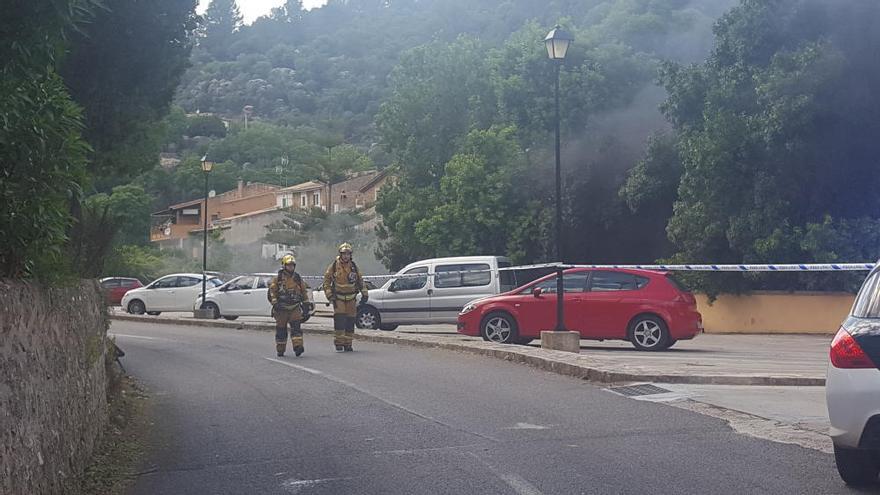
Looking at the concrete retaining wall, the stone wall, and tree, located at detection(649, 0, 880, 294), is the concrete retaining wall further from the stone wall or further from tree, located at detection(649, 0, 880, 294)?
the stone wall

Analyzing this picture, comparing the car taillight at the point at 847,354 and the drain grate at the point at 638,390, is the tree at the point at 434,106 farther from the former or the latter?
the car taillight at the point at 847,354

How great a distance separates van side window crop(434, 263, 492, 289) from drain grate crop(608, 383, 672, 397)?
12.9 m

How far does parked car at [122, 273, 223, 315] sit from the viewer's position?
38.7 metres

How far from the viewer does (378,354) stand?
1856cm

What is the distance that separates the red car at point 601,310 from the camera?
66.0 ft

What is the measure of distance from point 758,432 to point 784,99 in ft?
64.2

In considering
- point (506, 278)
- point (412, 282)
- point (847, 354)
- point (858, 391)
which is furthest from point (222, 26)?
point (858, 391)

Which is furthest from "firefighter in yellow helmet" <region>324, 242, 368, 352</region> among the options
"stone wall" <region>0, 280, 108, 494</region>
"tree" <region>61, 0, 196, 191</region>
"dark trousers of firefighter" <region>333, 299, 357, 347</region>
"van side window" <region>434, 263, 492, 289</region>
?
"stone wall" <region>0, 280, 108, 494</region>

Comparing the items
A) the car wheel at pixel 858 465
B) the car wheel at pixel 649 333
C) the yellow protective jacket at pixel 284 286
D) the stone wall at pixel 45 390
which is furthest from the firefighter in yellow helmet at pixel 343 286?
the car wheel at pixel 858 465

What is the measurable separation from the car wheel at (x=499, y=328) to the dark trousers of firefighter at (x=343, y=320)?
2.86 metres

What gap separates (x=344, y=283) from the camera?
18875 millimetres

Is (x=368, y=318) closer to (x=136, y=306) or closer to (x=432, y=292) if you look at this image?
(x=432, y=292)

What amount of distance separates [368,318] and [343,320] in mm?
7638

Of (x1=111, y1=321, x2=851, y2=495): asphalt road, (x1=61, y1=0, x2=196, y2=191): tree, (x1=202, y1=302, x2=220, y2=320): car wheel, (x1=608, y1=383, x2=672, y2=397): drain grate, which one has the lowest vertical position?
(x1=111, y1=321, x2=851, y2=495): asphalt road
